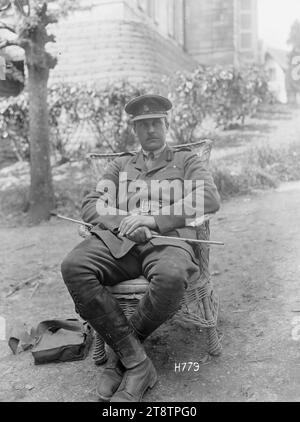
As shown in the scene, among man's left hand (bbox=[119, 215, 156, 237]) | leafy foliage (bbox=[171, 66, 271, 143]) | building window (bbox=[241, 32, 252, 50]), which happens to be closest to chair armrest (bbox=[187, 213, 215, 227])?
man's left hand (bbox=[119, 215, 156, 237])

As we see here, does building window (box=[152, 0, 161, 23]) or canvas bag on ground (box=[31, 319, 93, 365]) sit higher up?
building window (box=[152, 0, 161, 23])

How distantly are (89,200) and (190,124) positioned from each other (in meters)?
6.21

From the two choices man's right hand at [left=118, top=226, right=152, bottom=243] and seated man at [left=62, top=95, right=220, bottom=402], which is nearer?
seated man at [left=62, top=95, right=220, bottom=402]

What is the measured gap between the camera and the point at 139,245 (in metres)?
3.13

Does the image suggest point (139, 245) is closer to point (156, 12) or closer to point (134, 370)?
point (134, 370)

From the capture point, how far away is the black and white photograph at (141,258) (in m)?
2.87

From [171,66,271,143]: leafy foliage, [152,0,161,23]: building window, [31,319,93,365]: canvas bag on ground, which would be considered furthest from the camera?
[152,0,161,23]: building window

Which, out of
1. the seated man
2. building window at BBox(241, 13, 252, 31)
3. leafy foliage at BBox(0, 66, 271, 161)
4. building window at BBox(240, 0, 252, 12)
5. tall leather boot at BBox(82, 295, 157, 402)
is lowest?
tall leather boot at BBox(82, 295, 157, 402)

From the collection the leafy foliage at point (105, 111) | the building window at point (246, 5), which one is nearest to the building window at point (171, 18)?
the building window at point (246, 5)

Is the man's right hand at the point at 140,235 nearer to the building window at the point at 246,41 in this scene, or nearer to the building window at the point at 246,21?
the building window at the point at 246,41

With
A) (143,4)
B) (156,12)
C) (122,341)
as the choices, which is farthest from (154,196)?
(156,12)

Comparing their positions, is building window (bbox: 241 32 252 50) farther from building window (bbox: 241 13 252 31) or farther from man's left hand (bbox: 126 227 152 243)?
man's left hand (bbox: 126 227 152 243)

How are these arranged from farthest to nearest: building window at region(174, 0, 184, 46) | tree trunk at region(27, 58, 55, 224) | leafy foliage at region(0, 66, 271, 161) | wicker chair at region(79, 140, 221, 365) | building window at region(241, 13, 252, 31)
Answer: building window at region(241, 13, 252, 31) → building window at region(174, 0, 184, 46) → leafy foliage at region(0, 66, 271, 161) → tree trunk at region(27, 58, 55, 224) → wicker chair at region(79, 140, 221, 365)

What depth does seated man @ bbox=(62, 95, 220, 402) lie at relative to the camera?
9.31ft
